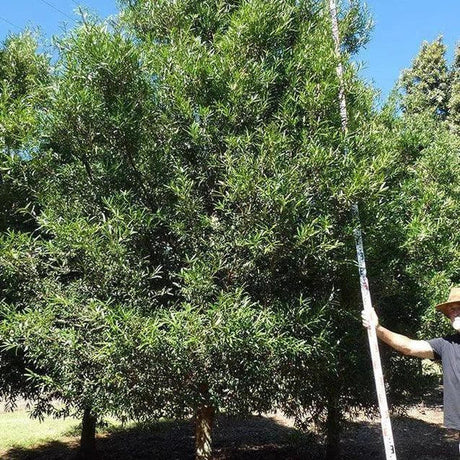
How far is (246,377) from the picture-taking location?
193 inches

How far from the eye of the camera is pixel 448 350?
4168mm

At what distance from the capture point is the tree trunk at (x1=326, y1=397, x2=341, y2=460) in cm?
800

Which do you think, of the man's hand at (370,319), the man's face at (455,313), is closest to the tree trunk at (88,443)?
the man's hand at (370,319)

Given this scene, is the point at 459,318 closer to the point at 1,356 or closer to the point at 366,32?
the point at 366,32

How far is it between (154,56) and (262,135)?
4.98 ft

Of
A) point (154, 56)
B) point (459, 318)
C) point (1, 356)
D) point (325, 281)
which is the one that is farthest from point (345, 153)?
point (1, 356)

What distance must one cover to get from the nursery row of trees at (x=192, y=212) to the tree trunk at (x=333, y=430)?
2.11m

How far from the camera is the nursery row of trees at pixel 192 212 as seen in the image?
4613 mm

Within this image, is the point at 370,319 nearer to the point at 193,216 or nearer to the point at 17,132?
the point at 193,216

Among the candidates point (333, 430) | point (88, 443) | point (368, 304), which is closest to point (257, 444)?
point (333, 430)

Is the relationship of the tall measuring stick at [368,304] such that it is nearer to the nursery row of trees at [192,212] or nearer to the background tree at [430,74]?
the nursery row of trees at [192,212]

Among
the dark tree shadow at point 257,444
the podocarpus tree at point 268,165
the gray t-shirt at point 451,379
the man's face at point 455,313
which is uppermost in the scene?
the podocarpus tree at point 268,165

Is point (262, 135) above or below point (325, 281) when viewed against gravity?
above

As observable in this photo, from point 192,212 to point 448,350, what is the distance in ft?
9.00
